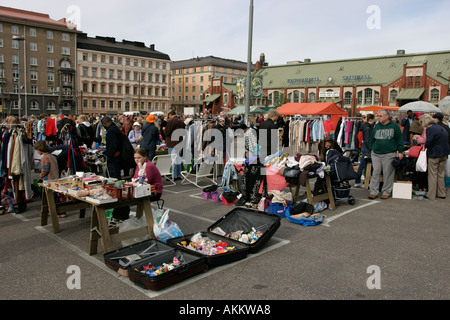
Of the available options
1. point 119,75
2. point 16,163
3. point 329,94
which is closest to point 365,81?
point 329,94

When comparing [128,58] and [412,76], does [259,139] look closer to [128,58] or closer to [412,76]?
[412,76]

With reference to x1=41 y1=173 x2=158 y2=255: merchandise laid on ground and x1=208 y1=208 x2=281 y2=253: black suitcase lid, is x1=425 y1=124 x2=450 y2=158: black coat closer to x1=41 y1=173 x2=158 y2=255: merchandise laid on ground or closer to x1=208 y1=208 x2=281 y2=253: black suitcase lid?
x1=208 y1=208 x2=281 y2=253: black suitcase lid

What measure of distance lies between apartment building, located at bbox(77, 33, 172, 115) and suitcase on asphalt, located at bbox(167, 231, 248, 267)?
3004 inches

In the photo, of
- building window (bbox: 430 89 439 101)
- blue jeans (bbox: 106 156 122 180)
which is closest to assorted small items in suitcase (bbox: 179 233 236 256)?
blue jeans (bbox: 106 156 122 180)

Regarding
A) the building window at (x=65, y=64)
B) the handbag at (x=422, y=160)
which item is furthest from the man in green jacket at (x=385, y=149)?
the building window at (x=65, y=64)

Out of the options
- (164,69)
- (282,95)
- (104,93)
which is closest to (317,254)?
(282,95)

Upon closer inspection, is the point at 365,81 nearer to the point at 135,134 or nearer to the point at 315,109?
the point at 315,109

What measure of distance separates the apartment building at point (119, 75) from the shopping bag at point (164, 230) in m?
75.9

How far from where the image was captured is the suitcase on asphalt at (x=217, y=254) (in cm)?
456

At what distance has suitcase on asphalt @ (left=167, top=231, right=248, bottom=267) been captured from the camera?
4.56 metres

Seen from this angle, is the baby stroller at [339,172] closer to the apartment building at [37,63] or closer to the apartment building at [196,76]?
the apartment building at [37,63]

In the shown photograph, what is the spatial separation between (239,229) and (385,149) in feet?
14.9

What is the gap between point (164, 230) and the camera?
5.30 m

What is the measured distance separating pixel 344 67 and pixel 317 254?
73.4m
